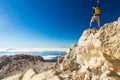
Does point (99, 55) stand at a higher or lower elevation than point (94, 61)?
higher

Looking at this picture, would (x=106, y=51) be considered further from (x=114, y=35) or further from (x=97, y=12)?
(x=97, y=12)

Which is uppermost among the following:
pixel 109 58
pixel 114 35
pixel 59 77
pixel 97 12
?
pixel 97 12

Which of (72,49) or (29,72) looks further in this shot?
(72,49)

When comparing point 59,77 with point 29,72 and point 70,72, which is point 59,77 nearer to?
point 70,72

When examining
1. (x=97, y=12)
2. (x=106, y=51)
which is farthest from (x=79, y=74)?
(x=97, y=12)

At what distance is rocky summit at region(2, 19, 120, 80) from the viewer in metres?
24.6

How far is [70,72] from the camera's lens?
92.1ft

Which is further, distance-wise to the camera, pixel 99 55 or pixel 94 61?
pixel 99 55

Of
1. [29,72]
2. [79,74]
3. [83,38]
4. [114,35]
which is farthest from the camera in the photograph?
A: [83,38]

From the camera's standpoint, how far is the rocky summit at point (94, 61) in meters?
24.6

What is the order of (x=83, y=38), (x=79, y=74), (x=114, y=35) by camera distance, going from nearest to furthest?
(x=79, y=74) < (x=114, y=35) < (x=83, y=38)

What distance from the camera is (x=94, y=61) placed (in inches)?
1041

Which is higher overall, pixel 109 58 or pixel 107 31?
pixel 107 31

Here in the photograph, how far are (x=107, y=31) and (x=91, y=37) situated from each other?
2312 mm
